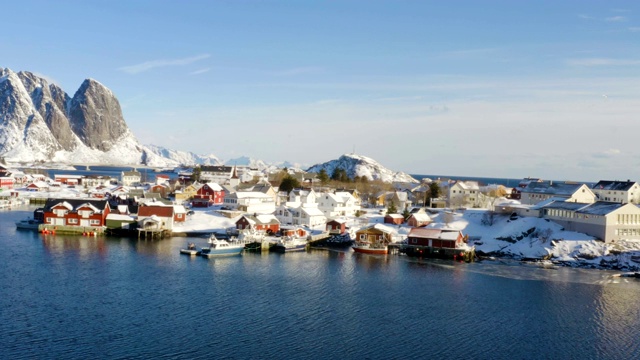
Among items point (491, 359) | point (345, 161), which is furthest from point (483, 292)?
point (345, 161)

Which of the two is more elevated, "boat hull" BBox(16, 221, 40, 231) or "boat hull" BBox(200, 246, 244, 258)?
"boat hull" BBox(16, 221, 40, 231)

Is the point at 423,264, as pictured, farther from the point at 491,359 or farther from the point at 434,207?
the point at 434,207

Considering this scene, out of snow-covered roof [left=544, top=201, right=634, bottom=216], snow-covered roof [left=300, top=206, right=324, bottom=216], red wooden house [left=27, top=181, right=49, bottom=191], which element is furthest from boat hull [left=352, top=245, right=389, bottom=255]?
red wooden house [left=27, top=181, right=49, bottom=191]

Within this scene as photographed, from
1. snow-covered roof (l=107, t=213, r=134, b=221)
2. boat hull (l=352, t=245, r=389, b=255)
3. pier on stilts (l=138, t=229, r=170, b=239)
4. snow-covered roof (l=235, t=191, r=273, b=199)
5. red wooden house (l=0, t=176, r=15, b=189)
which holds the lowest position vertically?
boat hull (l=352, t=245, r=389, b=255)

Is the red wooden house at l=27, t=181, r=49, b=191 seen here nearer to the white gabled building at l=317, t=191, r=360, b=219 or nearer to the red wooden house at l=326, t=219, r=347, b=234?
the white gabled building at l=317, t=191, r=360, b=219

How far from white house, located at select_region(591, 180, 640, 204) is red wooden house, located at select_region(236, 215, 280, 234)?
44.4 metres

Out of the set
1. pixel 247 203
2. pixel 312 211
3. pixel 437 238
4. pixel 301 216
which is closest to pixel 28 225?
pixel 247 203

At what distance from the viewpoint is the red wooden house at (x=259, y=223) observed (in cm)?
5672

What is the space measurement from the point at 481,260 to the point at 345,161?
127032mm

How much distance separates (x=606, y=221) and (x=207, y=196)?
158ft

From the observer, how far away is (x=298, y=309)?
31.2 m

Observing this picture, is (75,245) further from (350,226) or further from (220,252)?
(350,226)

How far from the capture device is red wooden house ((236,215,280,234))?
186 ft

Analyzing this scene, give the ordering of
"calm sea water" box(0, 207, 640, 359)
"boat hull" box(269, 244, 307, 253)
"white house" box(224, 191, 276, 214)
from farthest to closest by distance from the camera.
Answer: "white house" box(224, 191, 276, 214)
"boat hull" box(269, 244, 307, 253)
"calm sea water" box(0, 207, 640, 359)
